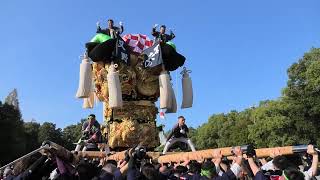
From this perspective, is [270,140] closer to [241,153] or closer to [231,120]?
[231,120]

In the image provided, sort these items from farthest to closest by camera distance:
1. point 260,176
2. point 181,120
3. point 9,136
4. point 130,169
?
point 9,136
point 181,120
point 130,169
point 260,176

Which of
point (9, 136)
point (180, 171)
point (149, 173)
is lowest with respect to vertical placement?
point (149, 173)

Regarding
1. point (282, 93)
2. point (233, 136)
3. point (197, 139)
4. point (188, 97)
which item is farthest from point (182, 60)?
point (197, 139)

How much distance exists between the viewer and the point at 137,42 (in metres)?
16.7

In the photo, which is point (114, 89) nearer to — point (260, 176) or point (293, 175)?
point (260, 176)

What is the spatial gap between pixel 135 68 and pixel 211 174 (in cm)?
1068

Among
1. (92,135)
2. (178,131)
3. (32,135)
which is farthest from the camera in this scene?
(32,135)

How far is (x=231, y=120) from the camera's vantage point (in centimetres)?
6988

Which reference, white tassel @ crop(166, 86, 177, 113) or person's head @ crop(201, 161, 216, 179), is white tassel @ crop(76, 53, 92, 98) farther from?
person's head @ crop(201, 161, 216, 179)

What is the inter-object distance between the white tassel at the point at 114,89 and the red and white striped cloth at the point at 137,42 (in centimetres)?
162

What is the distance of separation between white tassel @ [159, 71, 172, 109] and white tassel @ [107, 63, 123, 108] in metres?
1.34

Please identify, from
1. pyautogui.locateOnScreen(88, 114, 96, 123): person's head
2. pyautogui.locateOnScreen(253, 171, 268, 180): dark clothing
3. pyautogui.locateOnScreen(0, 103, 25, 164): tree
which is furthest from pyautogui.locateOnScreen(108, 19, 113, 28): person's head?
pyautogui.locateOnScreen(0, 103, 25, 164): tree

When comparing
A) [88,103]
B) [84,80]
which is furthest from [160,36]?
[88,103]

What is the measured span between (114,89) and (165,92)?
5.36ft
